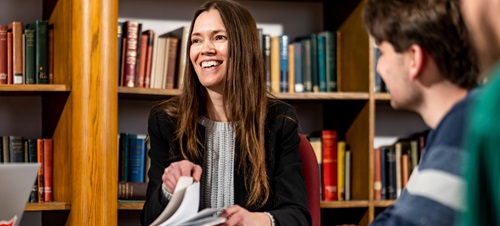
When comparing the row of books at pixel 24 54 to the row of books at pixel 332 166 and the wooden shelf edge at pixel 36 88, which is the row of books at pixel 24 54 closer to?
the wooden shelf edge at pixel 36 88

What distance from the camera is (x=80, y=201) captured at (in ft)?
8.84

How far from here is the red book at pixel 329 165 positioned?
10.4 ft

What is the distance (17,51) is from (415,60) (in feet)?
6.57

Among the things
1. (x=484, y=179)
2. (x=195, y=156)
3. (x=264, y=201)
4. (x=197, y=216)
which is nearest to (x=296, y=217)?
(x=264, y=201)

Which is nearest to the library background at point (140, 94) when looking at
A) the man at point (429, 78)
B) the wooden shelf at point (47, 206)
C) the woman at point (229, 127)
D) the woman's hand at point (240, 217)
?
the wooden shelf at point (47, 206)

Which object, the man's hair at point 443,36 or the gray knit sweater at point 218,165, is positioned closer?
the man's hair at point 443,36

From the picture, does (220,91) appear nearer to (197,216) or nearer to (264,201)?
(264,201)

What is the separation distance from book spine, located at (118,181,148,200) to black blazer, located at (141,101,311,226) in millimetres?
723

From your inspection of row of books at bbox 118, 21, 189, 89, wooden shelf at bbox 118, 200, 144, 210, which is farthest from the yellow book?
wooden shelf at bbox 118, 200, 144, 210

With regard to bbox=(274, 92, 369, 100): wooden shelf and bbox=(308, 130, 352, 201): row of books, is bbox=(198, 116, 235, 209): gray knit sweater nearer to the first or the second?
Answer: bbox=(274, 92, 369, 100): wooden shelf

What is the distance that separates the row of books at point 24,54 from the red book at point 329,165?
43.9 inches

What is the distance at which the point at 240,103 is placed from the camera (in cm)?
217

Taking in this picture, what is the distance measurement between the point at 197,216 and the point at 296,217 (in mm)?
579

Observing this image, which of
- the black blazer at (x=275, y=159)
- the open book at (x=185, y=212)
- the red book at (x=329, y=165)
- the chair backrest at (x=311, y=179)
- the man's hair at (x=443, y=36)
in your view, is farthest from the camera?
the red book at (x=329, y=165)
